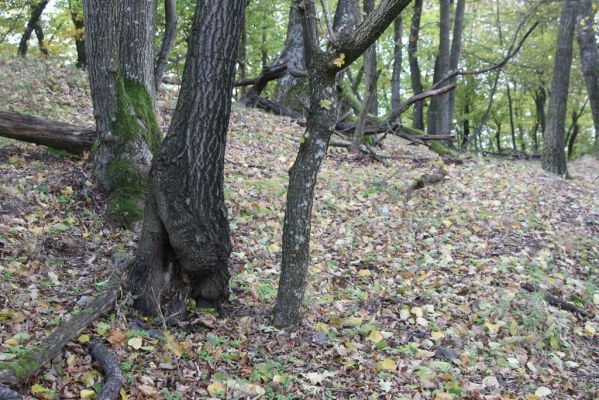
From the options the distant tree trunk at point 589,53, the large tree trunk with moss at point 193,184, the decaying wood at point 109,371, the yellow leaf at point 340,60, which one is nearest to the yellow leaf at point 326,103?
the yellow leaf at point 340,60

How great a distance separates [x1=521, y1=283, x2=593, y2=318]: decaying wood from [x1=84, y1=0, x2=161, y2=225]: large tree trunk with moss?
4.61 meters

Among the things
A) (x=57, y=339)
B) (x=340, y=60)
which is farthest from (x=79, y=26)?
(x=57, y=339)

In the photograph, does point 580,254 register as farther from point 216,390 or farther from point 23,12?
point 23,12

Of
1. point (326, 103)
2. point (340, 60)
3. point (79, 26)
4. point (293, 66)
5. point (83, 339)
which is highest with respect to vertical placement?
point (79, 26)

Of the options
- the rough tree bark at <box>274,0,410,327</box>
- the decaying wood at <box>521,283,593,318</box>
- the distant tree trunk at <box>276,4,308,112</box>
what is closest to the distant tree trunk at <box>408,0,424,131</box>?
the distant tree trunk at <box>276,4,308,112</box>

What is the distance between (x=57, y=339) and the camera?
3771 mm

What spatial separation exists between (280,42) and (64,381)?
19.1 m

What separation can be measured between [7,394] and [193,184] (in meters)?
2.17

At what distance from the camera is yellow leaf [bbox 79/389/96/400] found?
11.3 feet

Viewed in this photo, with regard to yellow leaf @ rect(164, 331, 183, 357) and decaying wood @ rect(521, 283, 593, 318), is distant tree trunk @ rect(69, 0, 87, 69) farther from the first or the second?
decaying wood @ rect(521, 283, 593, 318)

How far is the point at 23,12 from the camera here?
52.3 feet

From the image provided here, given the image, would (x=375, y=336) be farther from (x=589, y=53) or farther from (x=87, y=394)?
(x=589, y=53)

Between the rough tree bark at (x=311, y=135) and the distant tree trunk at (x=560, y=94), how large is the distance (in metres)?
8.83

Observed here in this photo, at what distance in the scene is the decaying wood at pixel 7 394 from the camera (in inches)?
120
